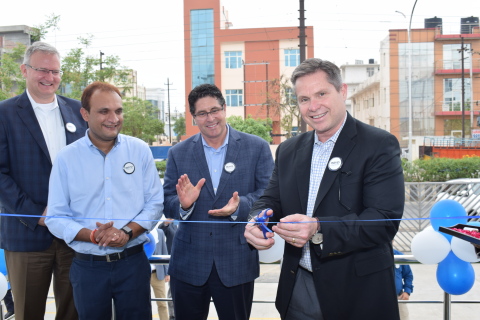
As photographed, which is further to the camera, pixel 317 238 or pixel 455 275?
pixel 455 275

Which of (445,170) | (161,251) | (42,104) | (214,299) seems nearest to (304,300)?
(214,299)

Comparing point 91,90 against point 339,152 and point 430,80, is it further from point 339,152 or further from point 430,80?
point 430,80

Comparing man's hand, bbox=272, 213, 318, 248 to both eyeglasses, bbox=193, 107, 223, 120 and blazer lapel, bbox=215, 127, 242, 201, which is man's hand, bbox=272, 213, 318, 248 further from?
eyeglasses, bbox=193, 107, 223, 120

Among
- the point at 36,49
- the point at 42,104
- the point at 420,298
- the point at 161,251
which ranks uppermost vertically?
the point at 36,49

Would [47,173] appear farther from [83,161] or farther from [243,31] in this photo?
[243,31]

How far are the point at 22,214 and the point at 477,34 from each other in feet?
145

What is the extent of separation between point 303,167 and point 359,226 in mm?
422

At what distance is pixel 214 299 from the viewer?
2879 millimetres

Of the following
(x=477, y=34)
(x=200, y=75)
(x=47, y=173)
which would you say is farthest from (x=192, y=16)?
(x=47, y=173)

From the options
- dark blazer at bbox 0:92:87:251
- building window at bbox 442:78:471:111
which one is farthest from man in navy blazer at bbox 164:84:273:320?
building window at bbox 442:78:471:111

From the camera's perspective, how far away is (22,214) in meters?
2.97

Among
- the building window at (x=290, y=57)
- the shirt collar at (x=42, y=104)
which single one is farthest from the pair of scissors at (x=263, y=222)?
the building window at (x=290, y=57)

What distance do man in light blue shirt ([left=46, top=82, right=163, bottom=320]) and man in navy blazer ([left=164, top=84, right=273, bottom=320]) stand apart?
0.67 feet

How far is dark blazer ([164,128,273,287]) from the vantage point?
9.26ft
